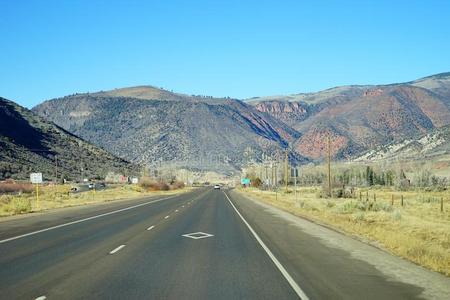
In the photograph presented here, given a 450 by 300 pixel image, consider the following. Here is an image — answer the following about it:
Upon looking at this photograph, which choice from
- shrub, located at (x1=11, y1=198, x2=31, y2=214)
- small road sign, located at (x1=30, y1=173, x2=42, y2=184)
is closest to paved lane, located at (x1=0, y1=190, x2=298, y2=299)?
shrub, located at (x1=11, y1=198, x2=31, y2=214)

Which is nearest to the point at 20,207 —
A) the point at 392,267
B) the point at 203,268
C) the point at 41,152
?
the point at 203,268

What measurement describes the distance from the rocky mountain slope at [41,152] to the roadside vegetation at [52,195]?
13386mm

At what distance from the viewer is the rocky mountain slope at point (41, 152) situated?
103375mm

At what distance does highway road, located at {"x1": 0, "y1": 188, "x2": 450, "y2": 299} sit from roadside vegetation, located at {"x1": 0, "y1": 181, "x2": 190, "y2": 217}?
2043 centimetres

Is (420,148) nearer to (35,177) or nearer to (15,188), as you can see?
(15,188)

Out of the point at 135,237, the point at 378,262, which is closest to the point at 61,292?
the point at 378,262

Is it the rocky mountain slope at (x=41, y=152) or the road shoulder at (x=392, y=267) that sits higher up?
the rocky mountain slope at (x=41, y=152)

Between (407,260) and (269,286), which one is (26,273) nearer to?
(269,286)

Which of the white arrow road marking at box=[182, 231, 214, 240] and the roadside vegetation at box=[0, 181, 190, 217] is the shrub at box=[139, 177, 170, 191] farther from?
the white arrow road marking at box=[182, 231, 214, 240]

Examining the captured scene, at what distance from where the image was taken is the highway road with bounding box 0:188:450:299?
1000cm

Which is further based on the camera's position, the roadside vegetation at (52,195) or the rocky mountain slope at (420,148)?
the rocky mountain slope at (420,148)

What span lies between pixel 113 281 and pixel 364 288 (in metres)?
4.63

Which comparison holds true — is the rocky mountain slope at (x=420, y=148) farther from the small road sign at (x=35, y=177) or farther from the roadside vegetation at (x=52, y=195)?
the small road sign at (x=35, y=177)

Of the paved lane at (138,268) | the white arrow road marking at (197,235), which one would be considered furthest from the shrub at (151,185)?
the paved lane at (138,268)
